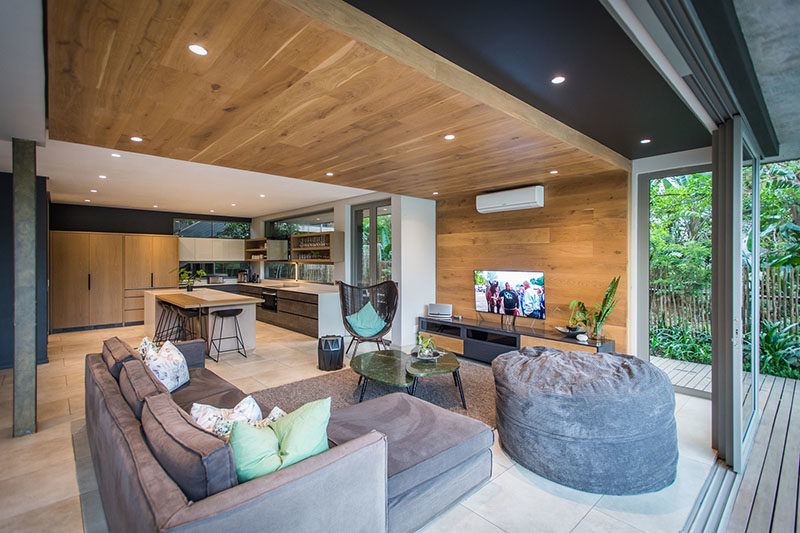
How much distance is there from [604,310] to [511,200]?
1667mm

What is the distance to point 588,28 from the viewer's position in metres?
1.83

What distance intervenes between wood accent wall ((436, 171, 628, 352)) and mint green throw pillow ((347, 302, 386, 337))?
1279 mm

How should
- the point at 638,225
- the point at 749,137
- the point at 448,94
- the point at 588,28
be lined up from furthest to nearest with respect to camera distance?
the point at 638,225 < the point at 749,137 < the point at 448,94 < the point at 588,28

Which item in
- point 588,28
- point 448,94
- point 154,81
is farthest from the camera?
point 448,94

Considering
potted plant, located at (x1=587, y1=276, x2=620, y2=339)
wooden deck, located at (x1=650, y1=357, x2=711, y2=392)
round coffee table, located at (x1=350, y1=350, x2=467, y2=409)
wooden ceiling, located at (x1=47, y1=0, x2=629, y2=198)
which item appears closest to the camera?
wooden ceiling, located at (x1=47, y1=0, x2=629, y2=198)

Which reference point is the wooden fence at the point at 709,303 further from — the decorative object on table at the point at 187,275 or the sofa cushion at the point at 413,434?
the decorative object on table at the point at 187,275

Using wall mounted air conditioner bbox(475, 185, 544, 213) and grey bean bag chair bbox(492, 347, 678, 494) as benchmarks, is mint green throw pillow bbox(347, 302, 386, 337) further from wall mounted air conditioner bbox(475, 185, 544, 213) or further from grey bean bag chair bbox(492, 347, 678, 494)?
grey bean bag chair bbox(492, 347, 678, 494)

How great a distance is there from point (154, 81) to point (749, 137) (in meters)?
3.94

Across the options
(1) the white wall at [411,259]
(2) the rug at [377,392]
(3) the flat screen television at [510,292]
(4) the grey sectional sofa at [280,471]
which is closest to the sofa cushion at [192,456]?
(4) the grey sectional sofa at [280,471]

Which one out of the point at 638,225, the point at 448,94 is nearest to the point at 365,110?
the point at 448,94

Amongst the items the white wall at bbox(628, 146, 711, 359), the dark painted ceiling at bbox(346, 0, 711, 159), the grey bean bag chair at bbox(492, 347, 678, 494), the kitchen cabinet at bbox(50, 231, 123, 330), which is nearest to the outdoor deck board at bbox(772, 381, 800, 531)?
the grey bean bag chair at bbox(492, 347, 678, 494)

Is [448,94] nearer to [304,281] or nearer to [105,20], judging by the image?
[105,20]

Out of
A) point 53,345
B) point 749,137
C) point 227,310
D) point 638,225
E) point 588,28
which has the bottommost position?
point 53,345

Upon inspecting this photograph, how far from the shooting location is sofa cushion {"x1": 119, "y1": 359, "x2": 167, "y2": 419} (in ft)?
6.05
